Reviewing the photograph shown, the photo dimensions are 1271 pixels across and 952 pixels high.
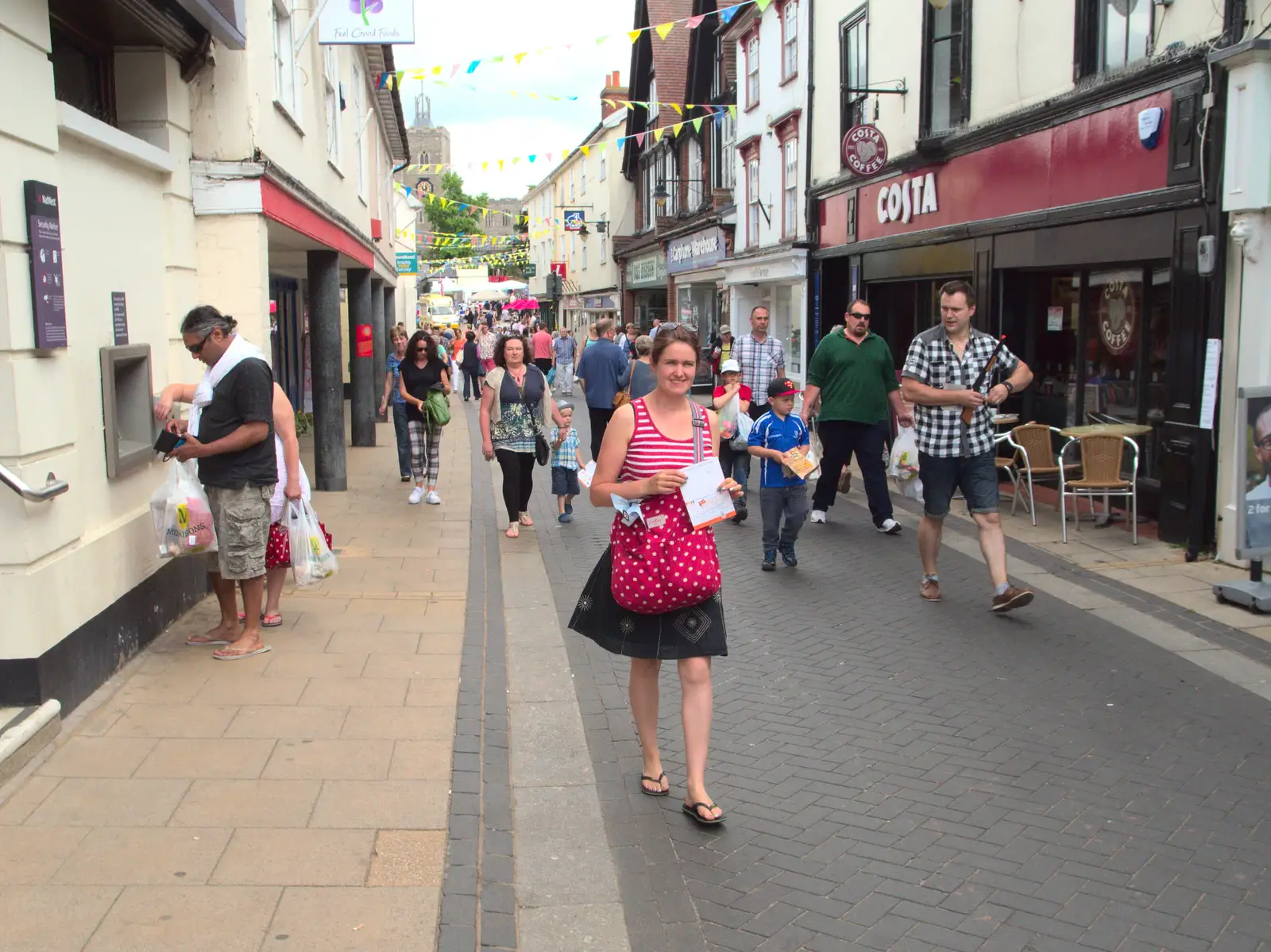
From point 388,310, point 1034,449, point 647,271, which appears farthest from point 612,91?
point 1034,449

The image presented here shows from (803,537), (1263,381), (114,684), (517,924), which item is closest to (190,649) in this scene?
(114,684)

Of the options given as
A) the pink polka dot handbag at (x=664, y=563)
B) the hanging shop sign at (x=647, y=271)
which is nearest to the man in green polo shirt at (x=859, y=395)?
the pink polka dot handbag at (x=664, y=563)

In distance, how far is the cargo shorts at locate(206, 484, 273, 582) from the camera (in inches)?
230

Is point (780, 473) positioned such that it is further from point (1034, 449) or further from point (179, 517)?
point (179, 517)

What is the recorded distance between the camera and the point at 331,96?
12.9 metres

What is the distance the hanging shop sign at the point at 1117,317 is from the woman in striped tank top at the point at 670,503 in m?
7.46

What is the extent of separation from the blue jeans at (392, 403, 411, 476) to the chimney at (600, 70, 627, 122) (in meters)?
30.9

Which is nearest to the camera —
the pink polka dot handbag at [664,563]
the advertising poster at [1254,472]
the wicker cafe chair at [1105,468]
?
the pink polka dot handbag at [664,563]

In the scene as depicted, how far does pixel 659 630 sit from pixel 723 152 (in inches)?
937

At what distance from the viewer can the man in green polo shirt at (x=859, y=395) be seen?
952 centimetres

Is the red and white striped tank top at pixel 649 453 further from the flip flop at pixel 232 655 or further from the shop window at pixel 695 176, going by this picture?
the shop window at pixel 695 176

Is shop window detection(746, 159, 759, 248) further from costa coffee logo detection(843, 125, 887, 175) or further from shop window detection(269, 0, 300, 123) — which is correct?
shop window detection(269, 0, 300, 123)

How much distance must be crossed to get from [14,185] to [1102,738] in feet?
16.3

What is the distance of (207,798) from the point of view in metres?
4.17
